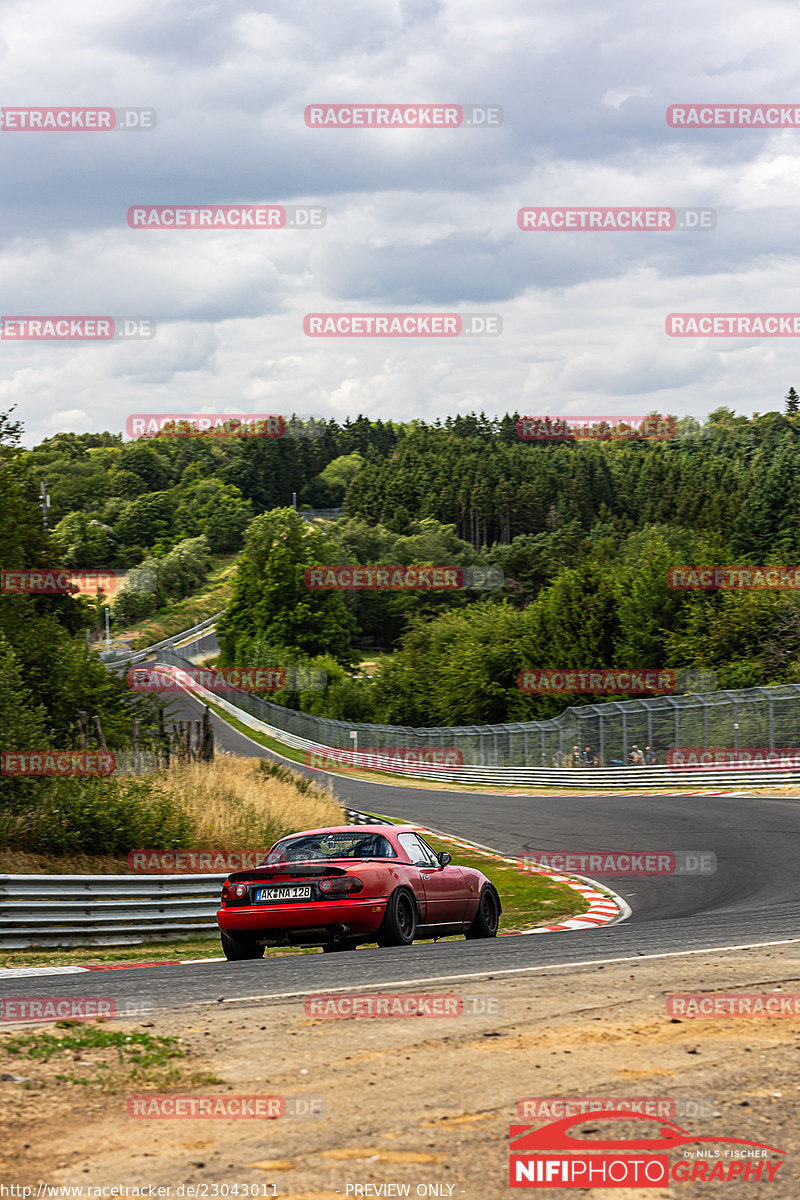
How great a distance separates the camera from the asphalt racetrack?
8438mm

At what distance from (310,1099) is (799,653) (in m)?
46.3

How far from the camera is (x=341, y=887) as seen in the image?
10391 mm

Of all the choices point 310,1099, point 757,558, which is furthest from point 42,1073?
point 757,558

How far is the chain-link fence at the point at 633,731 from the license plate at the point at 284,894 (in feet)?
76.6

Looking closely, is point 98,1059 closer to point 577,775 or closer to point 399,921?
point 399,921

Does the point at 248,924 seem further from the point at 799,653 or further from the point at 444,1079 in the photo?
the point at 799,653

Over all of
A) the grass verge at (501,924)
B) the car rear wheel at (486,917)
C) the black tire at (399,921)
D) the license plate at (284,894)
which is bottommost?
the grass verge at (501,924)

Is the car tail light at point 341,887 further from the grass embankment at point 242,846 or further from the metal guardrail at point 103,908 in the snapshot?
the metal guardrail at point 103,908

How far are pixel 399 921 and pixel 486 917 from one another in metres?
2.05

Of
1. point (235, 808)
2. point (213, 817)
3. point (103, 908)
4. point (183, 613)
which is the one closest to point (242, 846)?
point (213, 817)

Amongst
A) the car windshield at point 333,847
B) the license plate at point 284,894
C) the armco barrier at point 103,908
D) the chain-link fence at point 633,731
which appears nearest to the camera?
the license plate at point 284,894

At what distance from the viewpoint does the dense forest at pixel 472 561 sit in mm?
53688

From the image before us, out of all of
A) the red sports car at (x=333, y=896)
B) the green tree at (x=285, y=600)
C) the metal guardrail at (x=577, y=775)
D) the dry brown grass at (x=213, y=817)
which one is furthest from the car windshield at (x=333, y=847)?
the green tree at (x=285, y=600)

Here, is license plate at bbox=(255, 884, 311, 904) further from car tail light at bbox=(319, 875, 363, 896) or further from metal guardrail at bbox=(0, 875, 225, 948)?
metal guardrail at bbox=(0, 875, 225, 948)
